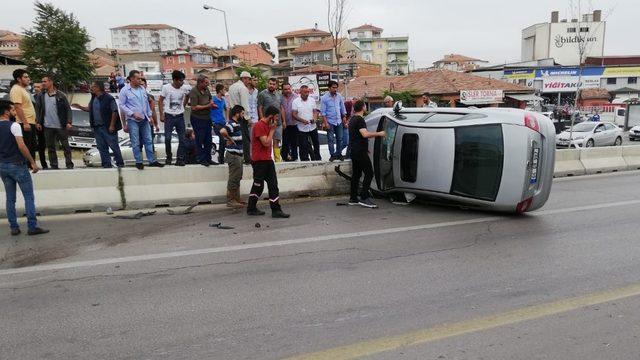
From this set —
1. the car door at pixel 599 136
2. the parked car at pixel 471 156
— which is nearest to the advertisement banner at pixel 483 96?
the car door at pixel 599 136

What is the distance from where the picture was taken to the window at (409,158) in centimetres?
831

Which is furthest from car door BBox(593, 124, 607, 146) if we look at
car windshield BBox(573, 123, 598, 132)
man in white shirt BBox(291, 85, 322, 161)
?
man in white shirt BBox(291, 85, 322, 161)

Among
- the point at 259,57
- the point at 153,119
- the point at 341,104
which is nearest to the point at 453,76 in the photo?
the point at 341,104

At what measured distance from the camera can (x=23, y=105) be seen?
895cm

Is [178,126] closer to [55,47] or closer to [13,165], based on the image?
[13,165]

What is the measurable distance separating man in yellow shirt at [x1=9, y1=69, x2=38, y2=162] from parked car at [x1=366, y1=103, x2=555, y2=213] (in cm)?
638

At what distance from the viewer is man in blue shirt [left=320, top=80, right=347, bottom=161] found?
1088cm

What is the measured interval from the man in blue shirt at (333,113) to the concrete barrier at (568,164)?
20.0ft

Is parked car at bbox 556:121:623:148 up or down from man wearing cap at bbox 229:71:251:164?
down

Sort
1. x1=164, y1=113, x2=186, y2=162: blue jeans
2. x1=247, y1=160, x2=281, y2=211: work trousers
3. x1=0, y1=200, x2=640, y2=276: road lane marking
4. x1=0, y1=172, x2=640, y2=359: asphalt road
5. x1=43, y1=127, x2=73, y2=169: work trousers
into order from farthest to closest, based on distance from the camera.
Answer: x1=43, y1=127, x2=73, y2=169: work trousers, x1=164, y1=113, x2=186, y2=162: blue jeans, x1=247, y1=160, x2=281, y2=211: work trousers, x1=0, y1=200, x2=640, y2=276: road lane marking, x1=0, y1=172, x2=640, y2=359: asphalt road

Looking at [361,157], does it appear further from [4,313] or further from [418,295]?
[4,313]

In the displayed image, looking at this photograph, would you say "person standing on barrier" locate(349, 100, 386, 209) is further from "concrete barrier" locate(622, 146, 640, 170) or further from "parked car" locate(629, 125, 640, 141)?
"parked car" locate(629, 125, 640, 141)

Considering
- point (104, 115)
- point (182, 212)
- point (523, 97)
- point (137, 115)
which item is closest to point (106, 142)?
point (104, 115)

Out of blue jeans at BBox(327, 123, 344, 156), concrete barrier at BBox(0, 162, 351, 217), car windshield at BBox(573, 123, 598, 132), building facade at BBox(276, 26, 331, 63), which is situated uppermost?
building facade at BBox(276, 26, 331, 63)
